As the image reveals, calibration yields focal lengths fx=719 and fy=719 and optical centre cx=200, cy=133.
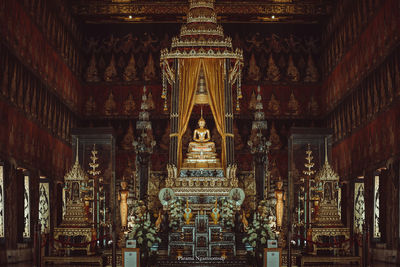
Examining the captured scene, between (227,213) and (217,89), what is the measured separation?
4.22 m

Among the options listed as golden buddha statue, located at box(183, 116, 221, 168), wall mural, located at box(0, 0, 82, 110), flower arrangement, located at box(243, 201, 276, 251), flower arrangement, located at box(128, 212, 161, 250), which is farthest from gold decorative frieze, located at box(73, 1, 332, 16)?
flower arrangement, located at box(128, 212, 161, 250)

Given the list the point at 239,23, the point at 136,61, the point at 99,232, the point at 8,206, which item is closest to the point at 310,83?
the point at 239,23

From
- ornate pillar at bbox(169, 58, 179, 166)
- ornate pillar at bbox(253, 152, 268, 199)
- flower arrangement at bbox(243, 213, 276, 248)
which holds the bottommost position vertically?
flower arrangement at bbox(243, 213, 276, 248)

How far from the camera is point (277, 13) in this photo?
96.9ft

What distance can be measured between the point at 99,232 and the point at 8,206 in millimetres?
3781

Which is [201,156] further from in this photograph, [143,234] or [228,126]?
[143,234]

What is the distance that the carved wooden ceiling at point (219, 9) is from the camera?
29375 mm

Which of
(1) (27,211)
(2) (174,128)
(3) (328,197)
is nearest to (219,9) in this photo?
(2) (174,128)

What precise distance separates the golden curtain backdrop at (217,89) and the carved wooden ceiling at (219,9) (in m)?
7.17

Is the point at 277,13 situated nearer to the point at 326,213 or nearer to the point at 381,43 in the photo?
the point at 381,43

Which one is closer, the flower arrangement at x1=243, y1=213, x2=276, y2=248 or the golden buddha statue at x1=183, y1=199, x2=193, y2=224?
the flower arrangement at x1=243, y1=213, x2=276, y2=248

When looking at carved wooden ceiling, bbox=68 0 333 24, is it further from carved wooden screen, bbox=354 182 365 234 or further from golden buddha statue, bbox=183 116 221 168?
carved wooden screen, bbox=354 182 365 234

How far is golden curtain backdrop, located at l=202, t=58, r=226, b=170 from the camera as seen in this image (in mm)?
22375

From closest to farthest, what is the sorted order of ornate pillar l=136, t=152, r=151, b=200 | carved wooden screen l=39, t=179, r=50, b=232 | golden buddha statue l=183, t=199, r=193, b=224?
1. golden buddha statue l=183, t=199, r=193, b=224
2. ornate pillar l=136, t=152, r=151, b=200
3. carved wooden screen l=39, t=179, r=50, b=232
